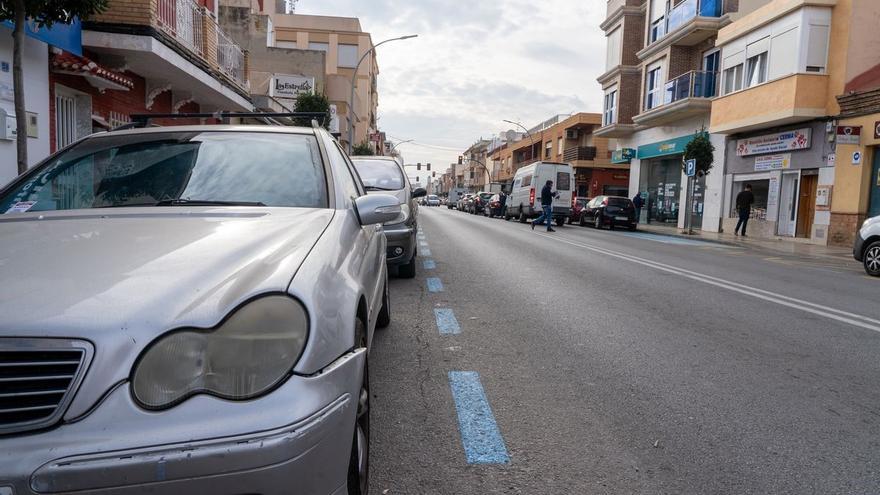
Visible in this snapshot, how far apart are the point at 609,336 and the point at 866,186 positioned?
57.5ft

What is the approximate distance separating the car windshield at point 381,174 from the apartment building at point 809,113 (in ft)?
51.7

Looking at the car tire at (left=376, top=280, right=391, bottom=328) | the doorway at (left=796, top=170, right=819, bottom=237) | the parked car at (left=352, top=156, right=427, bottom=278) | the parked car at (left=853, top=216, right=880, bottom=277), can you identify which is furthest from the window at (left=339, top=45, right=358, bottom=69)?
the car tire at (left=376, top=280, right=391, bottom=328)

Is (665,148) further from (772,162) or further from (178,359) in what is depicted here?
(178,359)

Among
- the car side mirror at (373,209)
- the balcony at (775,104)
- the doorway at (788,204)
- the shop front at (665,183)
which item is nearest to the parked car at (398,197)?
the car side mirror at (373,209)

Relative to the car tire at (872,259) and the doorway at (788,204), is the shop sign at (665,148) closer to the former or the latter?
the doorway at (788,204)

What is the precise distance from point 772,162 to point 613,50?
1829 centimetres

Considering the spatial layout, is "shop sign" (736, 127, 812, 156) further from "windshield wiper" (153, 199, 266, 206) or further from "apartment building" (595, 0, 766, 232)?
"windshield wiper" (153, 199, 266, 206)

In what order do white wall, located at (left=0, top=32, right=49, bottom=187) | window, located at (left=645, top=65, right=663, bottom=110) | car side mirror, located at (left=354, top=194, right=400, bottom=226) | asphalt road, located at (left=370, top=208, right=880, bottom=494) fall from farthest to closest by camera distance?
window, located at (left=645, top=65, right=663, bottom=110) → white wall, located at (left=0, top=32, right=49, bottom=187) → car side mirror, located at (left=354, top=194, right=400, bottom=226) → asphalt road, located at (left=370, top=208, right=880, bottom=494)

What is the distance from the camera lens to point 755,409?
11.9 feet

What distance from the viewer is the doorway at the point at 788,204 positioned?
21.8 m

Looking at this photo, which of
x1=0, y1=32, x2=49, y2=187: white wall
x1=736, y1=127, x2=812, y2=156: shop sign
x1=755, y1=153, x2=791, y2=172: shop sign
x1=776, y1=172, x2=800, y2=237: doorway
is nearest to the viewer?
x1=0, y1=32, x2=49, y2=187: white wall

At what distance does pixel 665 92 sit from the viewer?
96.0 feet

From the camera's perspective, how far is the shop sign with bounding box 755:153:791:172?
22077 mm

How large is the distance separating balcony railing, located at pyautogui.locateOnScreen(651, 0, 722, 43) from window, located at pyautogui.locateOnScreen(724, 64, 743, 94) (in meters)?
3.81
